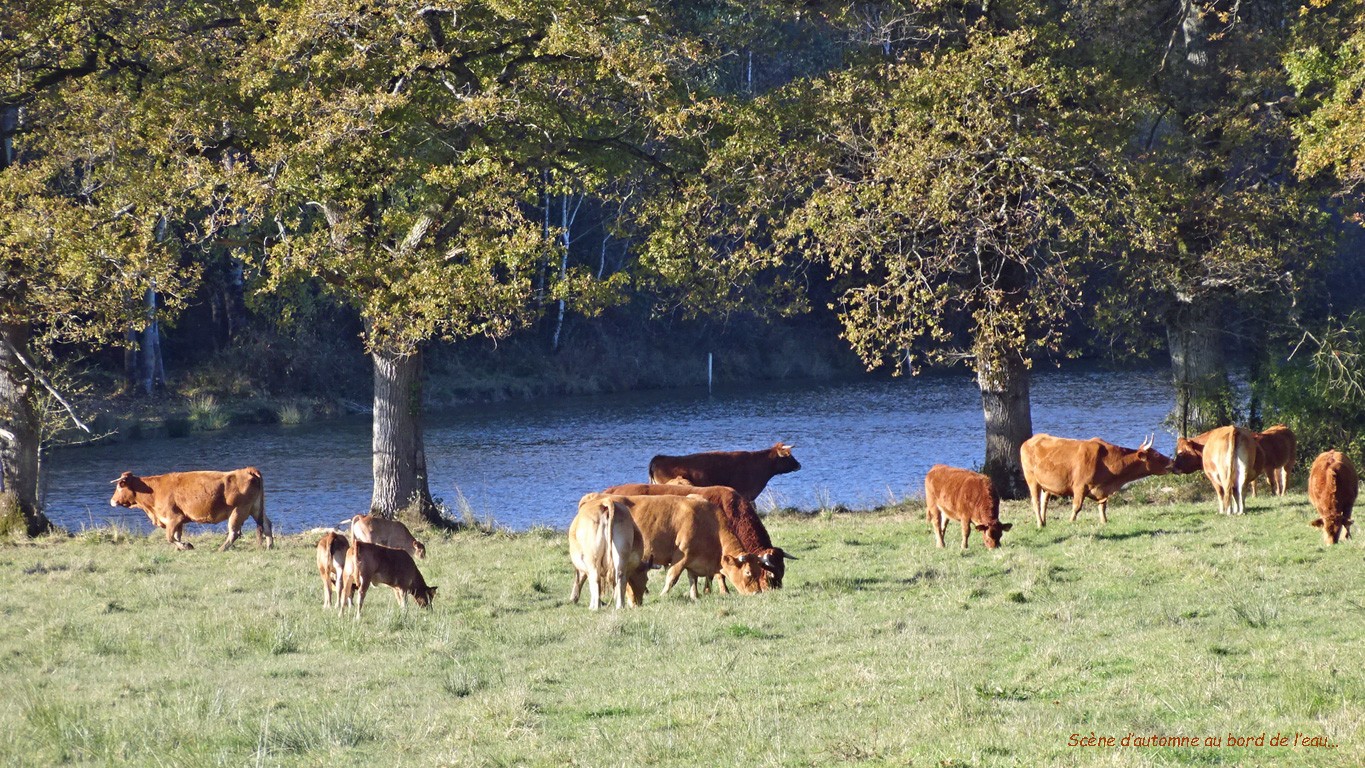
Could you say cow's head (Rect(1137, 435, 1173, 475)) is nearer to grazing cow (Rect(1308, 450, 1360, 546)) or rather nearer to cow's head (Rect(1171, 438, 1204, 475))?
cow's head (Rect(1171, 438, 1204, 475))

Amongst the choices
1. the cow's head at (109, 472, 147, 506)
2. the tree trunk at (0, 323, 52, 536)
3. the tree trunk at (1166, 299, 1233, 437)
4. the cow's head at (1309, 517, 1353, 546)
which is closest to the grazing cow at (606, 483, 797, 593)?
the cow's head at (1309, 517, 1353, 546)

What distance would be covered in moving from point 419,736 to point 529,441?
29900 millimetres

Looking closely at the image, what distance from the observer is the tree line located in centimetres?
1655

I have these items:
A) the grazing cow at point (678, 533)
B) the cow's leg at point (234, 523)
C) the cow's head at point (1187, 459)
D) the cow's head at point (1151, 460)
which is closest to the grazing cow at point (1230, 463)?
the cow's head at point (1187, 459)

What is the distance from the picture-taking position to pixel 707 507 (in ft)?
40.3

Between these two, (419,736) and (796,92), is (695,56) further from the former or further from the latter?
(419,736)

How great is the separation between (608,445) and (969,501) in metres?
21.6

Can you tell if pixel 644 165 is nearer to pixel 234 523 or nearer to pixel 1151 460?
pixel 234 523

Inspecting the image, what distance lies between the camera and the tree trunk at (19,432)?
18.4 meters

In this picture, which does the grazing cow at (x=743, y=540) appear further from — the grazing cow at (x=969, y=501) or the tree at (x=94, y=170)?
the tree at (x=94, y=170)

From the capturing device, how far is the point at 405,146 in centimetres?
1775

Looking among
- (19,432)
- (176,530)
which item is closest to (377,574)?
(176,530)

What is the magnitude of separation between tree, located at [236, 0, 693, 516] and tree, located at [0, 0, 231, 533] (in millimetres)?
1031

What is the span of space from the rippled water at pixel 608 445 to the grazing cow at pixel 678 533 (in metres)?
10.1
